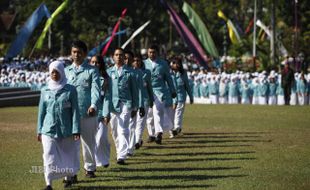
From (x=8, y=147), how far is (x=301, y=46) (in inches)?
1738

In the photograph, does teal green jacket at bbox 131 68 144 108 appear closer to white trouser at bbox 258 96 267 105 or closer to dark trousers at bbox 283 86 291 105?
dark trousers at bbox 283 86 291 105

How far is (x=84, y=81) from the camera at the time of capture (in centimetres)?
1399

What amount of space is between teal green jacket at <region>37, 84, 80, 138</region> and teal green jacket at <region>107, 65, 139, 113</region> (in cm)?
388

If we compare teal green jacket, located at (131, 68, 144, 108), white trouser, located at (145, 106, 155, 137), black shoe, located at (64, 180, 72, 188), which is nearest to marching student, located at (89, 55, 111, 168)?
teal green jacket, located at (131, 68, 144, 108)

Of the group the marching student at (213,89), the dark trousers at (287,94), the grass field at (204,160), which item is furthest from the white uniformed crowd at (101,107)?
the marching student at (213,89)

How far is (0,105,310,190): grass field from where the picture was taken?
1341 centimetres

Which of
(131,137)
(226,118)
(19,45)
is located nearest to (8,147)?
(131,137)

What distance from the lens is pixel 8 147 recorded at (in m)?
18.9

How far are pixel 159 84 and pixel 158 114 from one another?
2.48ft

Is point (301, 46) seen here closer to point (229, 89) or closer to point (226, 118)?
point (229, 89)

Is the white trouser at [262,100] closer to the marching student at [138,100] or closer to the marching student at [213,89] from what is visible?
the marching student at [213,89]

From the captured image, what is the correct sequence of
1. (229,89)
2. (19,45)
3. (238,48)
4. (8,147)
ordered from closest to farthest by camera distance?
(8,147)
(229,89)
(19,45)
(238,48)

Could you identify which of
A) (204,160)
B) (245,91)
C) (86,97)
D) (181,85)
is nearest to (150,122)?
(181,85)

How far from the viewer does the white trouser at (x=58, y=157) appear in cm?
1217
